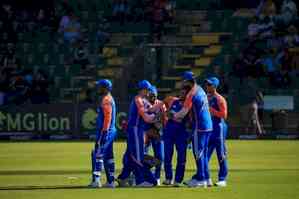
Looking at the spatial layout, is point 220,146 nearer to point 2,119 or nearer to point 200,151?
point 200,151

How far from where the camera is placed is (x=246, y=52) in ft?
135

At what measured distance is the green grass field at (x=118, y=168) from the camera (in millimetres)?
18375

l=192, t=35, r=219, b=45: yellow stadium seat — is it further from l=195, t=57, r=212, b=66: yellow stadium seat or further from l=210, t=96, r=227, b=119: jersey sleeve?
l=210, t=96, r=227, b=119: jersey sleeve

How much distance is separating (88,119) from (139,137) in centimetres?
1797

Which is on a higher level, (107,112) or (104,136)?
(107,112)

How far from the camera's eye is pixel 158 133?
66.7ft

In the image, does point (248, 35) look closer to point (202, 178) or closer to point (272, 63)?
point (272, 63)

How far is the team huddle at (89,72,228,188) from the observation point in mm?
19703

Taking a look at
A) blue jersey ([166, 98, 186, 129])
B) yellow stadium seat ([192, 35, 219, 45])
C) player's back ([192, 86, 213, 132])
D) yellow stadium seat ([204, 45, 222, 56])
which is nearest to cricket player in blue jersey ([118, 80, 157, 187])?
blue jersey ([166, 98, 186, 129])

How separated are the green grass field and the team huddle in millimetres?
574

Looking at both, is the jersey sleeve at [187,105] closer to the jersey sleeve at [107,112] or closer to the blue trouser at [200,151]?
the blue trouser at [200,151]

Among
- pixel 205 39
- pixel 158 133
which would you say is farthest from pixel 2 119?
pixel 158 133

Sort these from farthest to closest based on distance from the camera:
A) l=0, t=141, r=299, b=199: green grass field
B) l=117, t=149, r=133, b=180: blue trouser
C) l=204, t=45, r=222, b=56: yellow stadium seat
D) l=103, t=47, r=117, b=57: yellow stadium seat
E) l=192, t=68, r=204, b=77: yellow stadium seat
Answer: l=103, t=47, r=117, b=57: yellow stadium seat → l=204, t=45, r=222, b=56: yellow stadium seat → l=192, t=68, r=204, b=77: yellow stadium seat → l=117, t=149, r=133, b=180: blue trouser → l=0, t=141, r=299, b=199: green grass field

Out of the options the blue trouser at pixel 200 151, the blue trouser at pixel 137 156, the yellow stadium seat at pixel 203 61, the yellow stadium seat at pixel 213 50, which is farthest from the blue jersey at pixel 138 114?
the yellow stadium seat at pixel 213 50
